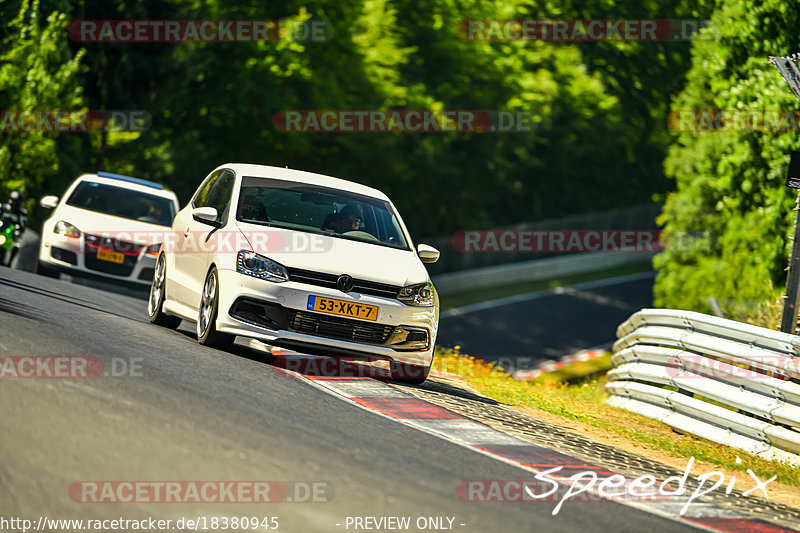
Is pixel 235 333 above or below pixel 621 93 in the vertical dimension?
below

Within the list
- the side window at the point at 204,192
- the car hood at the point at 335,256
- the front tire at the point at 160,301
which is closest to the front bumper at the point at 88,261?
the front tire at the point at 160,301

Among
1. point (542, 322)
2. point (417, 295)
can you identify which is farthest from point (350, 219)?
point (542, 322)

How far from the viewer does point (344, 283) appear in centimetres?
1002

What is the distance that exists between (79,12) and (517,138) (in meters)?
22.7

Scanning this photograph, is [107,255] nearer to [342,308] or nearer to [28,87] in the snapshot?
[28,87]

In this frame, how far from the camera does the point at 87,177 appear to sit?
18641 millimetres

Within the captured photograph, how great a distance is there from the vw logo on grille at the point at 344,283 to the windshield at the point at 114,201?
904 centimetres

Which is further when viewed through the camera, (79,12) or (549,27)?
(549,27)

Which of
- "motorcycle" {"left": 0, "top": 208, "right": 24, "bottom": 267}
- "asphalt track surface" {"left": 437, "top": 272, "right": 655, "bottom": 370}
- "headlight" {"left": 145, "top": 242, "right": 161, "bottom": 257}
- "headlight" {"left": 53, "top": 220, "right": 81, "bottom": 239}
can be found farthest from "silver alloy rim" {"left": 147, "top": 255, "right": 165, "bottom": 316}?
"asphalt track surface" {"left": 437, "top": 272, "right": 655, "bottom": 370}

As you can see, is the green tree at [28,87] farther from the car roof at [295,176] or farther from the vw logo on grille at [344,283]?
the vw logo on grille at [344,283]

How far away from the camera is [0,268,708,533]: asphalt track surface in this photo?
551cm

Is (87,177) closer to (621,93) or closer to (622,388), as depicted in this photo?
(622,388)

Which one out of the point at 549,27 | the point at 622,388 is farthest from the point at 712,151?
the point at 549,27

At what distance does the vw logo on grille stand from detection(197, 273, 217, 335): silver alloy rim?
47.2 inches
